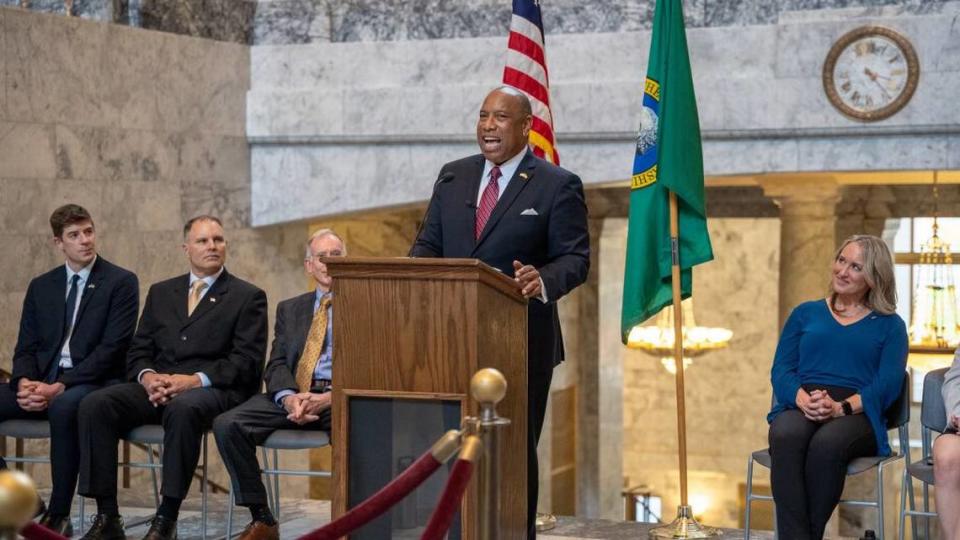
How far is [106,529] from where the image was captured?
6.04m

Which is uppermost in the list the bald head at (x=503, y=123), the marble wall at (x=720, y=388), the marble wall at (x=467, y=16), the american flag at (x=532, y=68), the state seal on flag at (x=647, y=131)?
the marble wall at (x=467, y=16)

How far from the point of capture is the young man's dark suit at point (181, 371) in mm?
6027

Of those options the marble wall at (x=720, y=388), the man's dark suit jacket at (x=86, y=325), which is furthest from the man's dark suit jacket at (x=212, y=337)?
the marble wall at (x=720, y=388)

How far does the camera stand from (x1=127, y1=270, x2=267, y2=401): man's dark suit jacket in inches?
252

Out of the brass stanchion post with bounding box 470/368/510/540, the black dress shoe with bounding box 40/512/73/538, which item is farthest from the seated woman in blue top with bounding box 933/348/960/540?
the black dress shoe with bounding box 40/512/73/538

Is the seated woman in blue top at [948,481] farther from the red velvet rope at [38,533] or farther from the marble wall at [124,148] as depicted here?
the marble wall at [124,148]

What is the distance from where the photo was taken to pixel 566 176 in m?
4.86

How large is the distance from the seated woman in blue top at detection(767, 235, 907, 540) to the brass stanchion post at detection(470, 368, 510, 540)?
6.17ft

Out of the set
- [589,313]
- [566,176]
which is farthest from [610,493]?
[566,176]

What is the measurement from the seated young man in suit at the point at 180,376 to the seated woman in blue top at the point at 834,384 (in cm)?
219

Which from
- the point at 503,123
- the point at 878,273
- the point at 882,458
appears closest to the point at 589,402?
the point at 878,273

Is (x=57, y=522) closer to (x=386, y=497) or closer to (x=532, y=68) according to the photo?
(x=532, y=68)

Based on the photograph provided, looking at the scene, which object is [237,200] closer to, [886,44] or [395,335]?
[886,44]

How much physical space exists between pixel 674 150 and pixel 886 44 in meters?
2.37
